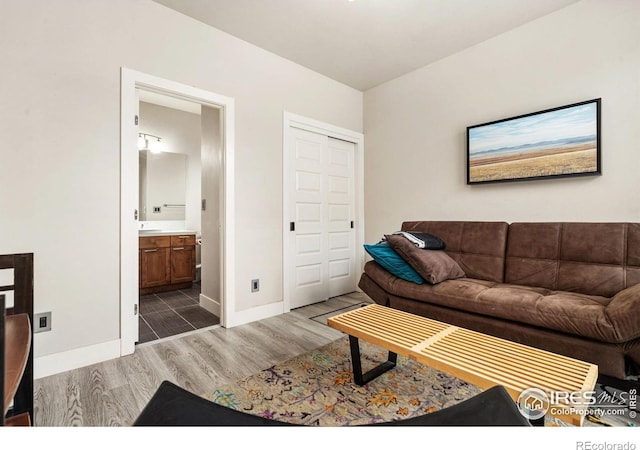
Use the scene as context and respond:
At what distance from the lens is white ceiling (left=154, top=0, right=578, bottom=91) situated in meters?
2.42

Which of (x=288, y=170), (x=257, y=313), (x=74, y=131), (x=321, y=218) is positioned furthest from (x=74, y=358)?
(x=321, y=218)

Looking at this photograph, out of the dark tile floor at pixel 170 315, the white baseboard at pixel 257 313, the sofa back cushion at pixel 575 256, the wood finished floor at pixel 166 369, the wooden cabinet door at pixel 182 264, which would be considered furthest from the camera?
the wooden cabinet door at pixel 182 264

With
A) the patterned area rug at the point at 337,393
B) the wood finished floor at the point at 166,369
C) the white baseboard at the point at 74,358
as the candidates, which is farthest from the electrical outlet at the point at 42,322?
the patterned area rug at the point at 337,393

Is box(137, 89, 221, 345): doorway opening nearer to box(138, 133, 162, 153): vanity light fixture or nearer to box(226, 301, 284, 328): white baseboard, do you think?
box(138, 133, 162, 153): vanity light fixture

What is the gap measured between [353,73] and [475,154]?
5.58ft

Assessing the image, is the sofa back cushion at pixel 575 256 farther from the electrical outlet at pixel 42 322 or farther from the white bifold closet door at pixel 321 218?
the electrical outlet at pixel 42 322

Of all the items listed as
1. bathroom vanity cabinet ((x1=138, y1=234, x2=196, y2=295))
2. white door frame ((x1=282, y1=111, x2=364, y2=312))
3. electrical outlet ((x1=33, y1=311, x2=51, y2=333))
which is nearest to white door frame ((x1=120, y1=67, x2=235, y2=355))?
electrical outlet ((x1=33, y1=311, x2=51, y2=333))

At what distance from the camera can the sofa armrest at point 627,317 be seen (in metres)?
1.43

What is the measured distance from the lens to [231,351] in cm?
226

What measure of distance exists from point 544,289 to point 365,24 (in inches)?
103

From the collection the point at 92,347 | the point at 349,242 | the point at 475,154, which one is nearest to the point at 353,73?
the point at 475,154

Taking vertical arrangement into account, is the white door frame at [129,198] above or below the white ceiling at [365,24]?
below

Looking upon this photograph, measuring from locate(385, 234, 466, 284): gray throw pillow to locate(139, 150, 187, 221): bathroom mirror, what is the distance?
3.57 m

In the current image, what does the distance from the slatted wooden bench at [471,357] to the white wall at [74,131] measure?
68.8 inches
